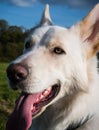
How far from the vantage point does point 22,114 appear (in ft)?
20.7

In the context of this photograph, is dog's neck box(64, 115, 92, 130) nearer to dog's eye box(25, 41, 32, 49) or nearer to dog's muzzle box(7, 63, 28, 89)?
dog's muzzle box(7, 63, 28, 89)

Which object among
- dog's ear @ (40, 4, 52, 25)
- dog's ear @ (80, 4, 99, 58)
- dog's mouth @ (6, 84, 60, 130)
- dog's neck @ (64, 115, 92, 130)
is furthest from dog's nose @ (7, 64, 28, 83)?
dog's ear @ (40, 4, 52, 25)

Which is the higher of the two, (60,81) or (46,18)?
(46,18)

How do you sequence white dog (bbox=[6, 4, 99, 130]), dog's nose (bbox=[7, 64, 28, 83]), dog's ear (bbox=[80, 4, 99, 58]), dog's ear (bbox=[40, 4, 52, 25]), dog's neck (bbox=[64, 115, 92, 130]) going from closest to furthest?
dog's nose (bbox=[7, 64, 28, 83]) → white dog (bbox=[6, 4, 99, 130]) → dog's neck (bbox=[64, 115, 92, 130]) → dog's ear (bbox=[80, 4, 99, 58]) → dog's ear (bbox=[40, 4, 52, 25])

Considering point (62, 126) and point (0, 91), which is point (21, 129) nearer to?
point (62, 126)

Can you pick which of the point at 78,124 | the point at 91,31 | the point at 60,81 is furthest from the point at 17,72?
the point at 91,31

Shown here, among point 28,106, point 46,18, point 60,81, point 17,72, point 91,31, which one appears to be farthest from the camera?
point 46,18

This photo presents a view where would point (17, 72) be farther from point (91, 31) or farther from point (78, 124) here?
point (91, 31)

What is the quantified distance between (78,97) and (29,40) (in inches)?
37.9

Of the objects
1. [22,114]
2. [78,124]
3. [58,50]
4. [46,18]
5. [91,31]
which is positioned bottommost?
[78,124]

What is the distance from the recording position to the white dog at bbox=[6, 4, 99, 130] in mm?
6234

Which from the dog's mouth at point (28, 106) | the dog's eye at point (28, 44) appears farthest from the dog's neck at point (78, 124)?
the dog's eye at point (28, 44)

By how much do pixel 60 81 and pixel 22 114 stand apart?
62cm

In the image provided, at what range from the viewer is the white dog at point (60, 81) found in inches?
245
